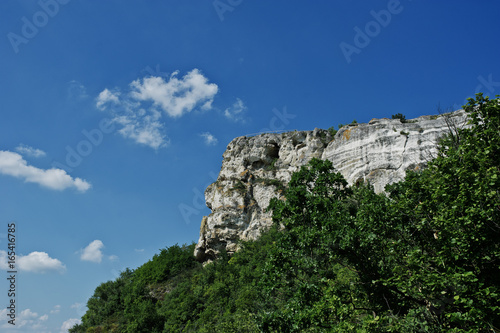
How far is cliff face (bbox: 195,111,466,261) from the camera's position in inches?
1639

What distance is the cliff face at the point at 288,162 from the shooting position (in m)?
Result: 41.6

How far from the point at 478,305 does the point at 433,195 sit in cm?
288

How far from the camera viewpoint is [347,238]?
10.3 m

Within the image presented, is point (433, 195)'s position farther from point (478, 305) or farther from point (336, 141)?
point (336, 141)

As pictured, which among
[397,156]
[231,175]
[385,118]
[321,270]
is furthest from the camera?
[231,175]

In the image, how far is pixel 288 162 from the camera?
5750 centimetres

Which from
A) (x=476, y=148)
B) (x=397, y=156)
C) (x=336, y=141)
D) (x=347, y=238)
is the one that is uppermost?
(x=336, y=141)

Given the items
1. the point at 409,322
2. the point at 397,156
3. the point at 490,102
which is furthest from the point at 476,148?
the point at 397,156

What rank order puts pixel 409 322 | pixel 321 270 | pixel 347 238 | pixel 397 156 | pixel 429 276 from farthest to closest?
pixel 397 156, pixel 321 270, pixel 347 238, pixel 409 322, pixel 429 276

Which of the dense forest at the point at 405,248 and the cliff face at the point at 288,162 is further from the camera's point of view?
the cliff face at the point at 288,162

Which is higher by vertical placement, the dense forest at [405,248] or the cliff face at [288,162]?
the cliff face at [288,162]

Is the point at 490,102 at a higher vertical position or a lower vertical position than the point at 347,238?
higher

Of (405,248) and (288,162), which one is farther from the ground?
(288,162)

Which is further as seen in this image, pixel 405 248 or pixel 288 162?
pixel 288 162
